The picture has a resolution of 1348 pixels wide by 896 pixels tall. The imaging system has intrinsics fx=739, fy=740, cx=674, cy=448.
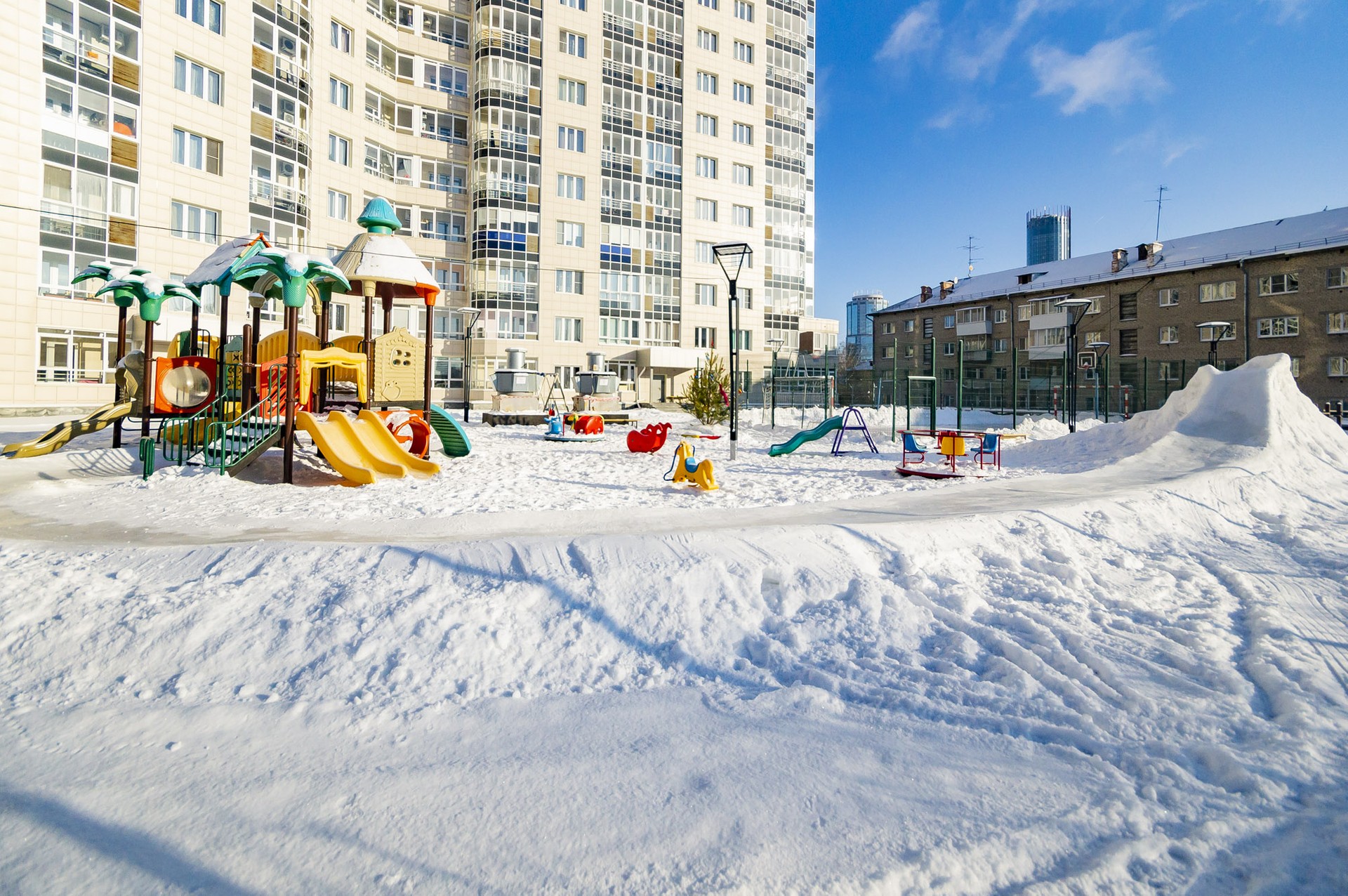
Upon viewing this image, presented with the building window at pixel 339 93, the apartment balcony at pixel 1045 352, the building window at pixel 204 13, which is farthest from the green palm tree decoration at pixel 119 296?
the apartment balcony at pixel 1045 352

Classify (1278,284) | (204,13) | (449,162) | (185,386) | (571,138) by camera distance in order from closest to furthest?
(185,386) → (204,13) → (1278,284) → (449,162) → (571,138)

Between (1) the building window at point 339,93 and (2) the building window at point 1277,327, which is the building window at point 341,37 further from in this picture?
(2) the building window at point 1277,327

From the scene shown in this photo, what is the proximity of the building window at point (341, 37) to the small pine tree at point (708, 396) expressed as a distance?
30291mm

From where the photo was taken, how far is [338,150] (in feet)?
135

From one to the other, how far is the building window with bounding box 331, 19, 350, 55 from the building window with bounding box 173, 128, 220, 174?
10.9m

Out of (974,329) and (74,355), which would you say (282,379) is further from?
(974,329)

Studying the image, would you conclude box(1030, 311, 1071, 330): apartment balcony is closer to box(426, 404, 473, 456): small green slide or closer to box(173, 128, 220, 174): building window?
box(426, 404, 473, 456): small green slide

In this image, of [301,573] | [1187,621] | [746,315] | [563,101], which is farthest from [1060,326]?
[301,573]

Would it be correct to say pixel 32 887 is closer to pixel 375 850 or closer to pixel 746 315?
pixel 375 850

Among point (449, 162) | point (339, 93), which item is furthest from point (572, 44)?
point (339, 93)

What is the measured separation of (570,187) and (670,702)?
4884cm

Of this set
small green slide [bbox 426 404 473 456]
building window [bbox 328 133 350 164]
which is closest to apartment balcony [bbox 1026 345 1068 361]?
building window [bbox 328 133 350 164]

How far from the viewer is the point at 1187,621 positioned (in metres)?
5.90

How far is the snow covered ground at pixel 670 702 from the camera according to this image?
3.11 m
